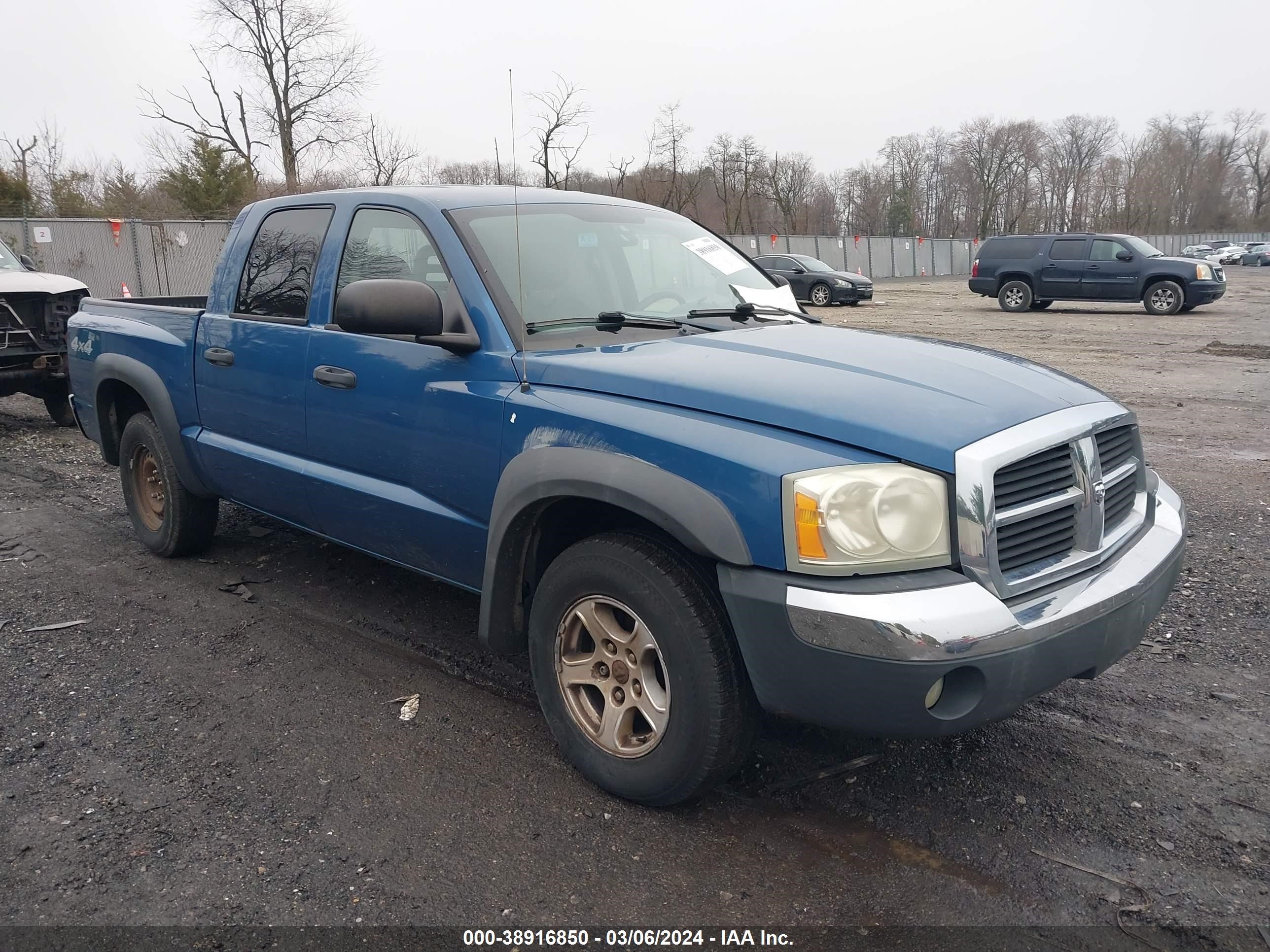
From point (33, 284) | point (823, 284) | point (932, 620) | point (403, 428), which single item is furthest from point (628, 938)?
point (823, 284)

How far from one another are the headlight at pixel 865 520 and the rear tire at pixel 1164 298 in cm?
2242

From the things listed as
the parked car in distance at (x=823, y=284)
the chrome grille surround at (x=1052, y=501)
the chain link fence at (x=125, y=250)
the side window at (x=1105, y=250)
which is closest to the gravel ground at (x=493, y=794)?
the chrome grille surround at (x=1052, y=501)

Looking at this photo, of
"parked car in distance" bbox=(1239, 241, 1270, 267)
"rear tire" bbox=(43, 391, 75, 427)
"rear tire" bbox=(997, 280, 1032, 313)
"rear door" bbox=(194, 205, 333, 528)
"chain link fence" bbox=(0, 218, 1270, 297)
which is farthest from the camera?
"parked car in distance" bbox=(1239, 241, 1270, 267)

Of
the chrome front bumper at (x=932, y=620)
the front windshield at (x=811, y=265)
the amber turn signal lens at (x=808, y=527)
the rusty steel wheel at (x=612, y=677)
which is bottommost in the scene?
the rusty steel wheel at (x=612, y=677)

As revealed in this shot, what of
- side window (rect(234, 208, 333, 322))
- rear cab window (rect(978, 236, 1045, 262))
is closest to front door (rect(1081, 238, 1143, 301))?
rear cab window (rect(978, 236, 1045, 262))

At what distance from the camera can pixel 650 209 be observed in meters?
4.37

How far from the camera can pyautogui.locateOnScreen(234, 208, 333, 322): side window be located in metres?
4.16

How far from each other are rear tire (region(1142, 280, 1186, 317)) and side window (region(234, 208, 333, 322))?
2192cm

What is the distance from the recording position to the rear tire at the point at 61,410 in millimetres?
9922

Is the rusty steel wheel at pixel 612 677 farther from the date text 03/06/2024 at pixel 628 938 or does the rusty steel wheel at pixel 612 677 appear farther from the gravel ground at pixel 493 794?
the date text 03/06/2024 at pixel 628 938

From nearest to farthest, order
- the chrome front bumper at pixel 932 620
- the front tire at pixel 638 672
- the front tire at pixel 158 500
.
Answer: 1. the chrome front bumper at pixel 932 620
2. the front tire at pixel 638 672
3. the front tire at pixel 158 500

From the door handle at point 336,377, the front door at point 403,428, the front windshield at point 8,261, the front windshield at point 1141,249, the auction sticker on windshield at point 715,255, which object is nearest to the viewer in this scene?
the front door at point 403,428

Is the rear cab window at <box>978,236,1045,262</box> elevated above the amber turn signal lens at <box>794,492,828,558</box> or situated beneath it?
elevated above

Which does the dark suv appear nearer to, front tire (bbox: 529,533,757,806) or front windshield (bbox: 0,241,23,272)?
front windshield (bbox: 0,241,23,272)
